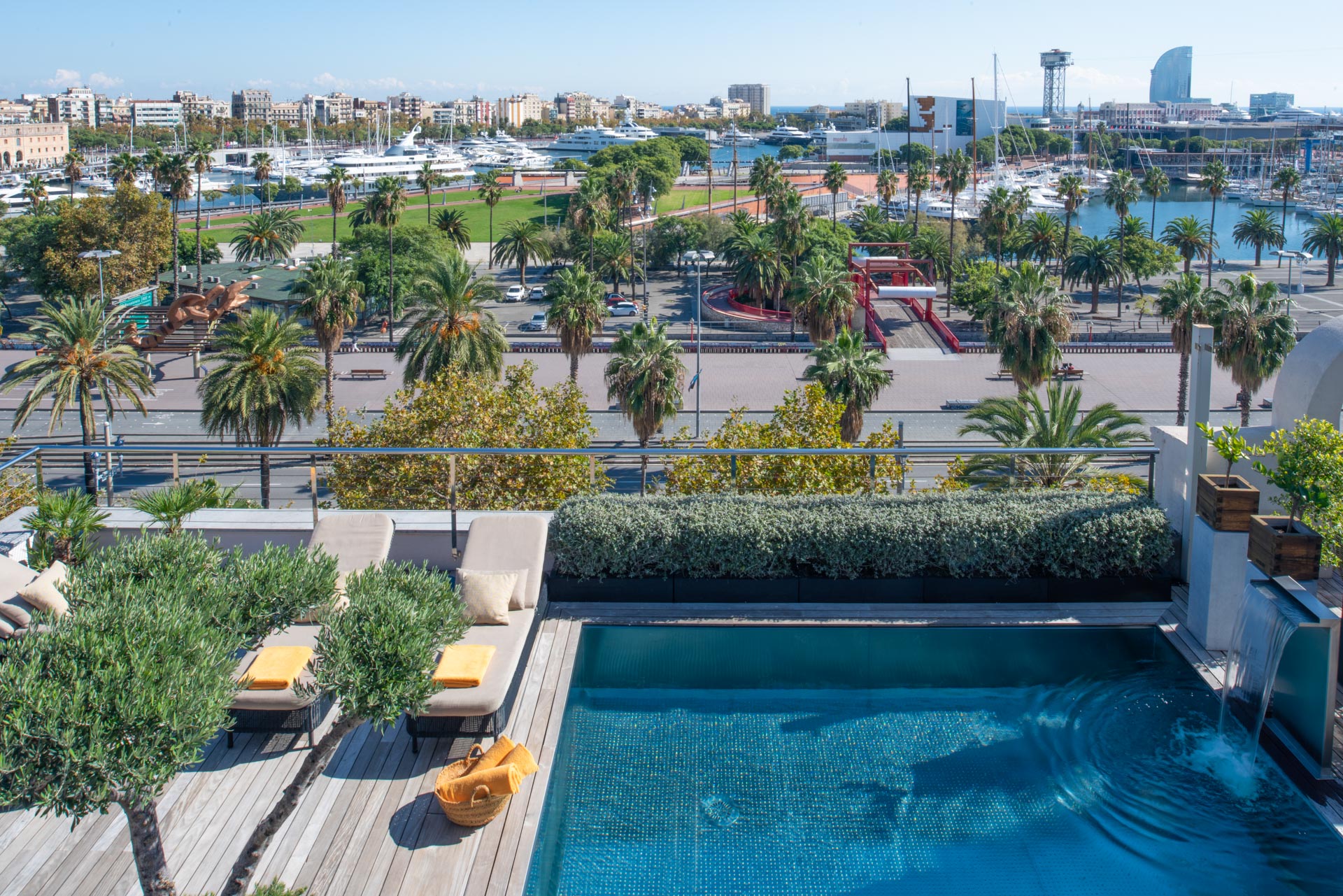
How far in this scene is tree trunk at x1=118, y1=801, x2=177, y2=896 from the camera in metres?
4.54

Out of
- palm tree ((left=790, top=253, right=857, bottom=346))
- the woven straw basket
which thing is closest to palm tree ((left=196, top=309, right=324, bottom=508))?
palm tree ((left=790, top=253, right=857, bottom=346))

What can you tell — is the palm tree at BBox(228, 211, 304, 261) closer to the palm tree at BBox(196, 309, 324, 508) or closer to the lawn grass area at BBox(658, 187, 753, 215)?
the lawn grass area at BBox(658, 187, 753, 215)

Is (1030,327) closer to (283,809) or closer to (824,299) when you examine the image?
(824,299)

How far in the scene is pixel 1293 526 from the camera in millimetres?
7695

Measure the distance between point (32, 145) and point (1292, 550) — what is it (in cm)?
19974

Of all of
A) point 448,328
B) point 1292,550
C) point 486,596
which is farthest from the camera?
point 448,328

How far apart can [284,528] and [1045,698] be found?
6643 millimetres

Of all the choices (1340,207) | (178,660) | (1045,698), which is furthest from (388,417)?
(1340,207)

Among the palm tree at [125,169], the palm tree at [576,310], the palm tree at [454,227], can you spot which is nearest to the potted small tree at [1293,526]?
the palm tree at [576,310]

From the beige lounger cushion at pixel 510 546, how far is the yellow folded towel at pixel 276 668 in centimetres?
179

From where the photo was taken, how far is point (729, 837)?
6.59 meters

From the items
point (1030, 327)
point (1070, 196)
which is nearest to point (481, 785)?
point (1030, 327)

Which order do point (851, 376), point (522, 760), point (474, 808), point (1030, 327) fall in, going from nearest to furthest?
point (474, 808)
point (522, 760)
point (851, 376)
point (1030, 327)

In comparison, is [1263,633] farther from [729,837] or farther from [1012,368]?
[1012,368]
